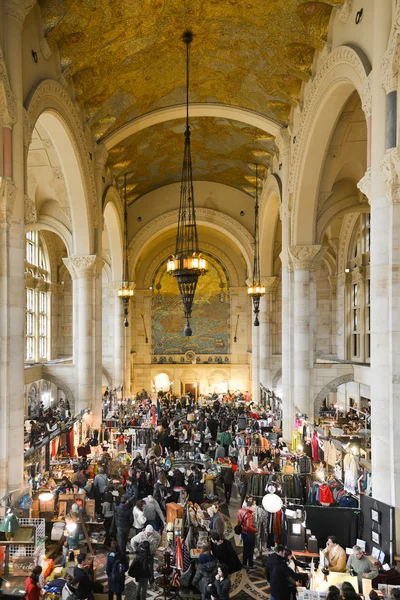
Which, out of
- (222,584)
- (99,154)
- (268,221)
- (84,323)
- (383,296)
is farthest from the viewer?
(268,221)

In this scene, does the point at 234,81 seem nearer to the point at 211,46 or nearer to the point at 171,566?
the point at 211,46

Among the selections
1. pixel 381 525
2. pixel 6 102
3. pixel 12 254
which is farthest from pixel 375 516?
pixel 6 102

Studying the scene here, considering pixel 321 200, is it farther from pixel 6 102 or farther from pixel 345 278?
pixel 6 102

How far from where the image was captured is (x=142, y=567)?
279 inches

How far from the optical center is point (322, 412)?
21328 mm

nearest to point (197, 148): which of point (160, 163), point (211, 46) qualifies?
point (160, 163)

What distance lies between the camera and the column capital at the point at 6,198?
878cm

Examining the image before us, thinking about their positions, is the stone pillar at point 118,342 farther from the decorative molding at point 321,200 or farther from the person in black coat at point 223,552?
the person in black coat at point 223,552

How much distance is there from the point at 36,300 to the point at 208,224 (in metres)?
9.53

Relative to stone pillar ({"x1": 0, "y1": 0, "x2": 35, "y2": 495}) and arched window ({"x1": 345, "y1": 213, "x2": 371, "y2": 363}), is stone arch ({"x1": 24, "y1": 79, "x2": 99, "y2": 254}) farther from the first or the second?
arched window ({"x1": 345, "y1": 213, "x2": 371, "y2": 363})

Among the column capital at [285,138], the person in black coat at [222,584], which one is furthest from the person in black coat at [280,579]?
the column capital at [285,138]

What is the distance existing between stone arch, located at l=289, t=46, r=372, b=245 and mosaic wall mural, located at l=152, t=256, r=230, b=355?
16082 mm

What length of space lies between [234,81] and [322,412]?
1338 cm

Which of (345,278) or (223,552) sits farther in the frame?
(345,278)
